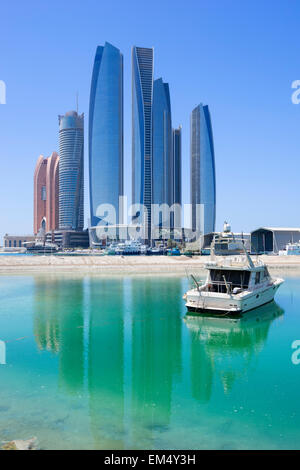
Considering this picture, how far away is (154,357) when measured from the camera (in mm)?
21344

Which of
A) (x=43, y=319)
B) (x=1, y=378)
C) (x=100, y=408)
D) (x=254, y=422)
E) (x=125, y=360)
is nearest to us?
(x=254, y=422)

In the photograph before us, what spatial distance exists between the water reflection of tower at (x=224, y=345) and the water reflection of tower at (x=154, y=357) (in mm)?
1185

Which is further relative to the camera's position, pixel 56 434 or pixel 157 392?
pixel 157 392

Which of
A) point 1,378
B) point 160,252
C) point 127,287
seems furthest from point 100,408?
point 160,252

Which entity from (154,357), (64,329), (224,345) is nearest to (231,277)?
(224,345)

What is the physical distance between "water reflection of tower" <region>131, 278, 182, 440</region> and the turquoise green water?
61 millimetres

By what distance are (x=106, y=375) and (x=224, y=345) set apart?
9111mm

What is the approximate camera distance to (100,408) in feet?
47.3

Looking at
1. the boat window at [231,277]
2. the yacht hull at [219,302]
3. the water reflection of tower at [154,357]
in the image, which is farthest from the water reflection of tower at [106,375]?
the boat window at [231,277]

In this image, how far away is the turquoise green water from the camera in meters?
12.5

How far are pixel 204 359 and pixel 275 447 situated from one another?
30.9 feet

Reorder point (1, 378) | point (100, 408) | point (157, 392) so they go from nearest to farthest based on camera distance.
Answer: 1. point (100, 408)
2. point (157, 392)
3. point (1, 378)

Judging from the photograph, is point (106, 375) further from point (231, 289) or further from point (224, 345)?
point (231, 289)
